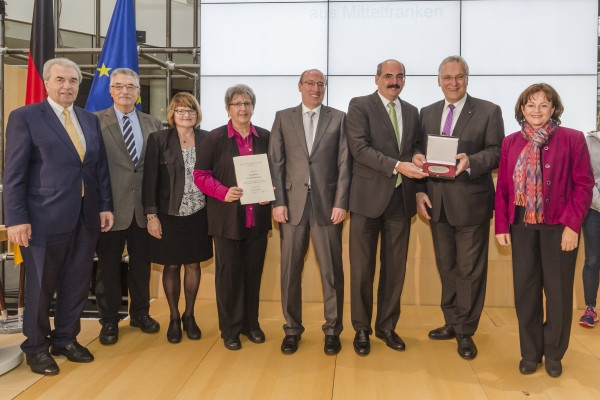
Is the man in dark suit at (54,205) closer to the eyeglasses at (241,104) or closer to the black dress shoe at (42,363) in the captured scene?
the black dress shoe at (42,363)

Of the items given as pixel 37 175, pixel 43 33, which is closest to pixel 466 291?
pixel 37 175

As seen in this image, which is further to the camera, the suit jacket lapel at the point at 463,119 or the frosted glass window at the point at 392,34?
the frosted glass window at the point at 392,34

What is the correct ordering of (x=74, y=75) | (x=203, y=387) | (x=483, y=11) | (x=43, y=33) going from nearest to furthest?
(x=203, y=387), (x=74, y=75), (x=43, y=33), (x=483, y=11)

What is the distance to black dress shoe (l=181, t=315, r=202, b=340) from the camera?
3.65 meters

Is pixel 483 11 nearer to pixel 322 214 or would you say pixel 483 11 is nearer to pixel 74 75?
pixel 322 214

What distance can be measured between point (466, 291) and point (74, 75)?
2682 millimetres

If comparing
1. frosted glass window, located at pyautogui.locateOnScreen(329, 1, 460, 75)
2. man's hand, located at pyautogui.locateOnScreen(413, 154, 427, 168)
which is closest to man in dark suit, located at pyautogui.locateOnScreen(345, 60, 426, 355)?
man's hand, located at pyautogui.locateOnScreen(413, 154, 427, 168)

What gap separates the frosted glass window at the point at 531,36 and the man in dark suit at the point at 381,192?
2509 millimetres

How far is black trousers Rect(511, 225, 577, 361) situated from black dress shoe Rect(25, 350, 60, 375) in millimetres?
2654

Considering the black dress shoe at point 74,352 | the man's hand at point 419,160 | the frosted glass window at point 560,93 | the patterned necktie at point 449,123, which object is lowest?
the black dress shoe at point 74,352

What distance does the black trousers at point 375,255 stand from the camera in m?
3.33

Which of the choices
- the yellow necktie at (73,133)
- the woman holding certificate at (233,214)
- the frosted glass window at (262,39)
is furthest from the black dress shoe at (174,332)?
the frosted glass window at (262,39)

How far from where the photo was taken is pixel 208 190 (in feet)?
10.8

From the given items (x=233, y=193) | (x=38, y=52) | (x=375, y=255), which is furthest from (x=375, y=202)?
(x=38, y=52)
